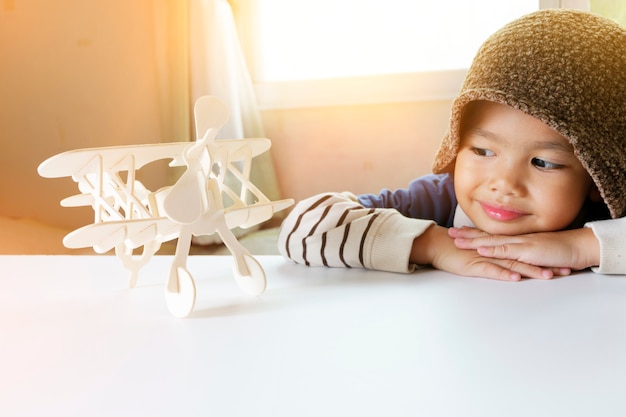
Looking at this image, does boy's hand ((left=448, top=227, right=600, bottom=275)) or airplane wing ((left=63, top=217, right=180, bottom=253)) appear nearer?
airplane wing ((left=63, top=217, right=180, bottom=253))

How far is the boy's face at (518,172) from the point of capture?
75 centimetres

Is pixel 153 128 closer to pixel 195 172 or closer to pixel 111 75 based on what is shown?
pixel 111 75

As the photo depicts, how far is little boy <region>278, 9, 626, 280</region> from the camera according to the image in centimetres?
69

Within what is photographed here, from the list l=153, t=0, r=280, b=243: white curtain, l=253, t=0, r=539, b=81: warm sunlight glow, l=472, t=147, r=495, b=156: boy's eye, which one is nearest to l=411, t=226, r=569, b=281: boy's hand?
l=472, t=147, r=495, b=156: boy's eye

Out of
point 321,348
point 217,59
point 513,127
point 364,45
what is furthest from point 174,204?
point 364,45

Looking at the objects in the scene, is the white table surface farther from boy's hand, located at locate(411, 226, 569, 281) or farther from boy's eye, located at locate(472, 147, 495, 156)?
boy's eye, located at locate(472, 147, 495, 156)

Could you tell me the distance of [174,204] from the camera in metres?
0.52

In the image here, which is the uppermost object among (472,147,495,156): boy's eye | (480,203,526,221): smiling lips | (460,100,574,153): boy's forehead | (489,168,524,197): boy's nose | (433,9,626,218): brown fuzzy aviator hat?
(433,9,626,218): brown fuzzy aviator hat

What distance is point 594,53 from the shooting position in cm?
71

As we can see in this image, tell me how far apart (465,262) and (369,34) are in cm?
121

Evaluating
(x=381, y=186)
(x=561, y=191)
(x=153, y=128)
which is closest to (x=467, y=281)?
(x=561, y=191)

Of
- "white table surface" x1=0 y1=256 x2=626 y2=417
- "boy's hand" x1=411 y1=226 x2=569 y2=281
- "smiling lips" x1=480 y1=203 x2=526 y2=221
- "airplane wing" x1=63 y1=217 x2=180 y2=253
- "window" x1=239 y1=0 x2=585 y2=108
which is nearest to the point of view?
"white table surface" x1=0 y1=256 x2=626 y2=417

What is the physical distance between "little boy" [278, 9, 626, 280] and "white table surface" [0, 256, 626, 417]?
4cm

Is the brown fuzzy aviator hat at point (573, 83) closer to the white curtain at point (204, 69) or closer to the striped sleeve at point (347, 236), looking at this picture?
the striped sleeve at point (347, 236)
